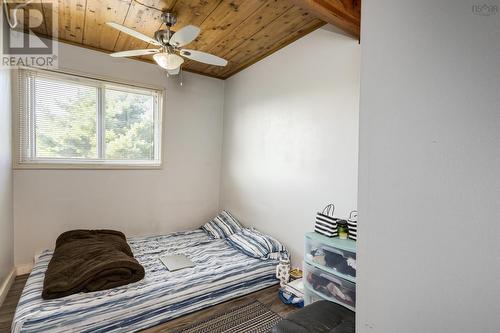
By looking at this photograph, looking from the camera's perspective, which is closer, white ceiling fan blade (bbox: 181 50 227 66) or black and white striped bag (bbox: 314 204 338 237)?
black and white striped bag (bbox: 314 204 338 237)

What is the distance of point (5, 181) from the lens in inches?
92.3

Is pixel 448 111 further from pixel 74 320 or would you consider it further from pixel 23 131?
pixel 23 131

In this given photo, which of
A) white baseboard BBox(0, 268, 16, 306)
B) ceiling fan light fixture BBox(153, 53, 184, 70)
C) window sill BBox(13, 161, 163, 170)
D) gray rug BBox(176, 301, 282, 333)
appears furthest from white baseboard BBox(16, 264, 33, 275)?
ceiling fan light fixture BBox(153, 53, 184, 70)

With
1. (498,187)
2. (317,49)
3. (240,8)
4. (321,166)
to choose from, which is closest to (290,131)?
(321,166)

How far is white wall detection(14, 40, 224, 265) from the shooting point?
9.09ft

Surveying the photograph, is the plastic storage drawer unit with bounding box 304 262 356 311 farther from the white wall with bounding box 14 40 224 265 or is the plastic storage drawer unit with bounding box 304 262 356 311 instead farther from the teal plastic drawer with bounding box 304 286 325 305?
the white wall with bounding box 14 40 224 265

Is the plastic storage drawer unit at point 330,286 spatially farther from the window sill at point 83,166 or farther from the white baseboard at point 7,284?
the white baseboard at point 7,284

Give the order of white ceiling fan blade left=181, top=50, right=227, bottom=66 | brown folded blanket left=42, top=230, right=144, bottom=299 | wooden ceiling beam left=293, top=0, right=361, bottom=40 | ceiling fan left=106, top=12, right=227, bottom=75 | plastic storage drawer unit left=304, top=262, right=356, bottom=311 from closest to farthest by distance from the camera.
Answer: wooden ceiling beam left=293, top=0, right=361, bottom=40, plastic storage drawer unit left=304, top=262, right=356, bottom=311, brown folded blanket left=42, top=230, right=144, bottom=299, ceiling fan left=106, top=12, right=227, bottom=75, white ceiling fan blade left=181, top=50, right=227, bottom=66

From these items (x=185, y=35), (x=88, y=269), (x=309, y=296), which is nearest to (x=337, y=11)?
(x=185, y=35)

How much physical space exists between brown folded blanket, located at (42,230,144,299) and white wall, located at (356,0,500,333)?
193 cm

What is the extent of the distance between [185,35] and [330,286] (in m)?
2.21

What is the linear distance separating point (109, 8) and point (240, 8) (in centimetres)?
115

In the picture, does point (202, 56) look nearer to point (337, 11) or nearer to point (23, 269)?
point (337, 11)

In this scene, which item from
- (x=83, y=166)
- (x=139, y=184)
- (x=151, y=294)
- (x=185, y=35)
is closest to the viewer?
(x=185, y=35)
